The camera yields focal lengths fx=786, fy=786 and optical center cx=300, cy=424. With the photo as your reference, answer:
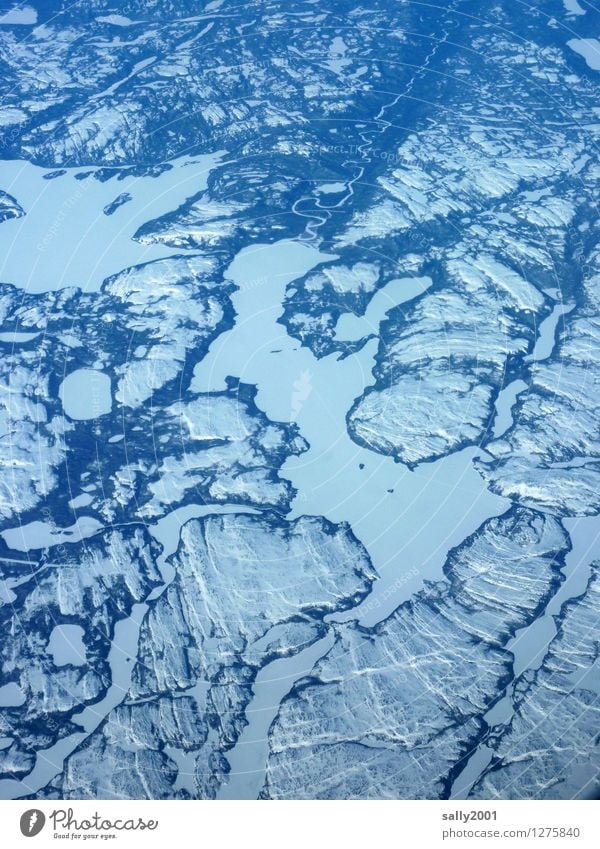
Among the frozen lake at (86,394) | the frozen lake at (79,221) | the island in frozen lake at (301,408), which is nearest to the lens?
the island in frozen lake at (301,408)
